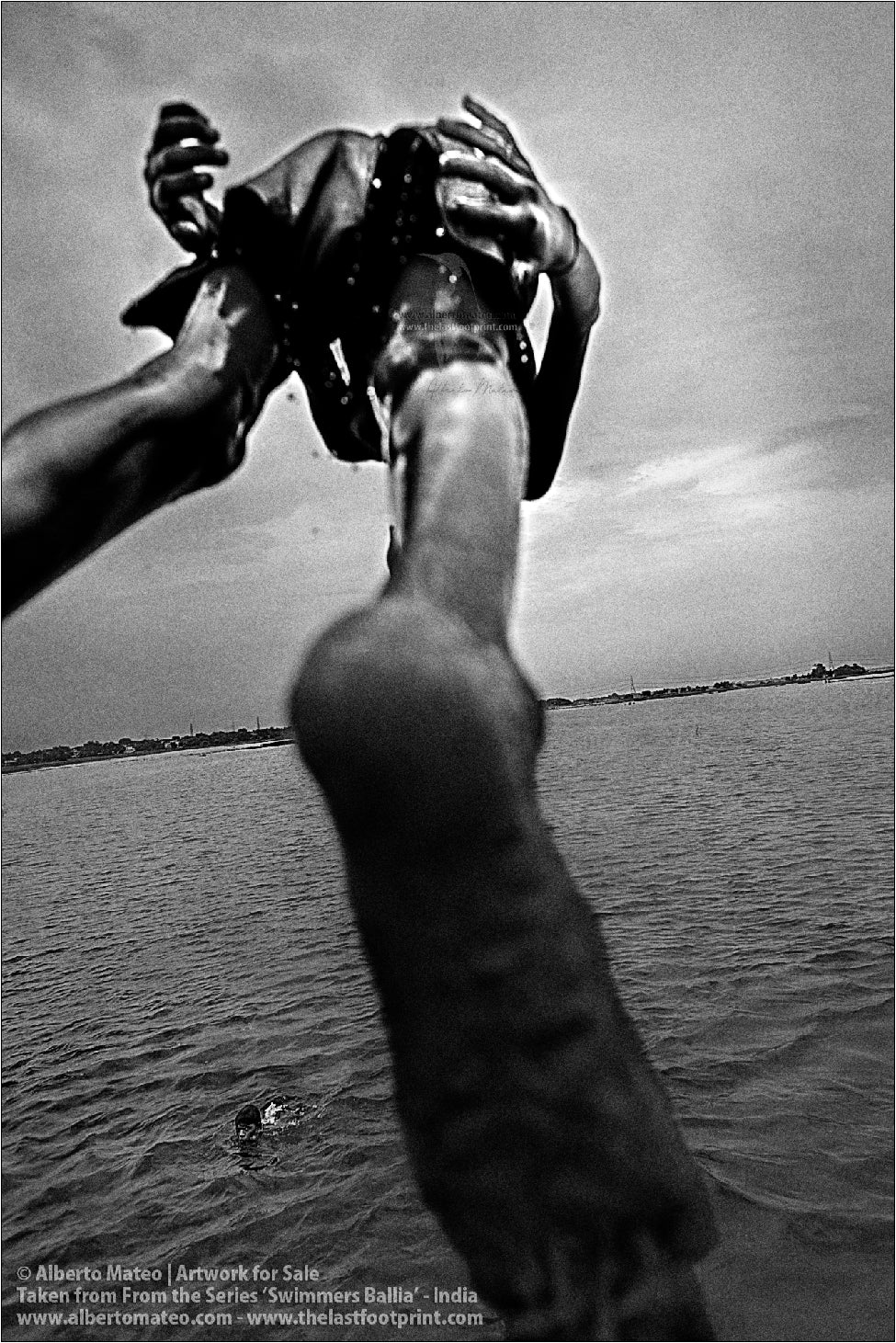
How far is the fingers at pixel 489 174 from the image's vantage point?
97 centimetres

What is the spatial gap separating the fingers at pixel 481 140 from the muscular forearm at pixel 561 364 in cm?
20

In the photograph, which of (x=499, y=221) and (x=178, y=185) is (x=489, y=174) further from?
(x=178, y=185)

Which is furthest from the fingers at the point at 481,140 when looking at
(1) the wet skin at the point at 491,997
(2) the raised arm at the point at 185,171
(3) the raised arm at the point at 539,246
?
(1) the wet skin at the point at 491,997

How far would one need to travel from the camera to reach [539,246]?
1.06m

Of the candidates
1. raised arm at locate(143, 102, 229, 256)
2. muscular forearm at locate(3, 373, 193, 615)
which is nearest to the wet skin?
muscular forearm at locate(3, 373, 193, 615)

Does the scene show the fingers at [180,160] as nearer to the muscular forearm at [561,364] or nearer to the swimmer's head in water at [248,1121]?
the muscular forearm at [561,364]

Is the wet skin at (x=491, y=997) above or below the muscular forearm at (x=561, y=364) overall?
below

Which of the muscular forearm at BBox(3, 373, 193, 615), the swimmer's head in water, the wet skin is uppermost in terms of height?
the muscular forearm at BBox(3, 373, 193, 615)

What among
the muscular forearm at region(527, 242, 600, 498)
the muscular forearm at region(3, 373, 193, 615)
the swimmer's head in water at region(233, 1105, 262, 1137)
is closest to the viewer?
the muscular forearm at region(3, 373, 193, 615)

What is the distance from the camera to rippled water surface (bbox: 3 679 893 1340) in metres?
5.45

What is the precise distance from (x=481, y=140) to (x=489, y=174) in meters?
0.07

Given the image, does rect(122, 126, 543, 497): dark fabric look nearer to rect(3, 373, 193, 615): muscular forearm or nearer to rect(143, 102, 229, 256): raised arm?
rect(143, 102, 229, 256): raised arm

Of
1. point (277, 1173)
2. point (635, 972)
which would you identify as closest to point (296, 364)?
point (277, 1173)

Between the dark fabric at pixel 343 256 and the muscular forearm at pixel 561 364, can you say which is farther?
the muscular forearm at pixel 561 364
